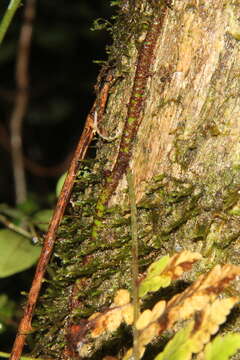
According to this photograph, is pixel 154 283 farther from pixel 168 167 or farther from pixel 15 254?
pixel 15 254

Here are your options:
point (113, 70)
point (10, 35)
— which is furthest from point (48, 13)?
Answer: point (113, 70)

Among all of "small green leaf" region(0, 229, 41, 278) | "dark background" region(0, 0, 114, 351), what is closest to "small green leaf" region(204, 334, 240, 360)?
"small green leaf" region(0, 229, 41, 278)

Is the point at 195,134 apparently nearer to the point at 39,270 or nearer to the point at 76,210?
the point at 76,210

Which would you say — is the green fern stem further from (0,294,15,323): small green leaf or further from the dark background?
the dark background

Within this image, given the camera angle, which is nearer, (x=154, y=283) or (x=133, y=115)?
(x=154, y=283)

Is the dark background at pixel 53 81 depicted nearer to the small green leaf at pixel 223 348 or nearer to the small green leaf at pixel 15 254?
the small green leaf at pixel 15 254

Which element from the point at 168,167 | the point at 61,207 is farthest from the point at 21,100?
the point at 168,167

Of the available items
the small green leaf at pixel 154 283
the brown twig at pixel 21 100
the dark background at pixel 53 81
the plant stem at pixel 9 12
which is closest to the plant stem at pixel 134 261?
the small green leaf at pixel 154 283
